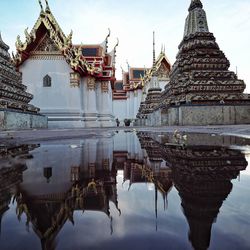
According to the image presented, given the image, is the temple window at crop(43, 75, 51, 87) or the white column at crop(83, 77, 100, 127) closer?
the temple window at crop(43, 75, 51, 87)

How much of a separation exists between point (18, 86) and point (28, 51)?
560 centimetres

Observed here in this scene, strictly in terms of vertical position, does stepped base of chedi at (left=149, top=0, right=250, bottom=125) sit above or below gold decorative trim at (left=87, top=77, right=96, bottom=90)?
below

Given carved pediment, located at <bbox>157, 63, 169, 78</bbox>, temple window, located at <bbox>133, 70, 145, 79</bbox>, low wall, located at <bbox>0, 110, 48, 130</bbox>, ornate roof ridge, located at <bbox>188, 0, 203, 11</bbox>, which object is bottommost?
low wall, located at <bbox>0, 110, 48, 130</bbox>

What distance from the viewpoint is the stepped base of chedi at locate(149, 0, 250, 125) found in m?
7.30

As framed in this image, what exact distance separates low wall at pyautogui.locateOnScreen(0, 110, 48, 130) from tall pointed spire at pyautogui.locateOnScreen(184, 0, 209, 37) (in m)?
6.69

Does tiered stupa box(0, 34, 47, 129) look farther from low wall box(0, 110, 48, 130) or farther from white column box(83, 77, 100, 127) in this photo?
white column box(83, 77, 100, 127)

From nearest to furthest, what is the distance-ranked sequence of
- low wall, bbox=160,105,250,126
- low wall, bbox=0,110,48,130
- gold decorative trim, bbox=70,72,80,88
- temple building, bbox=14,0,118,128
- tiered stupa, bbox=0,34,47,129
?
low wall, bbox=0,110,48,130, tiered stupa, bbox=0,34,47,129, low wall, bbox=160,105,250,126, temple building, bbox=14,0,118,128, gold decorative trim, bbox=70,72,80,88

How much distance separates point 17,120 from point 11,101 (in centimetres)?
58

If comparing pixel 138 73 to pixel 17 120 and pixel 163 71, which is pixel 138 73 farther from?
pixel 17 120

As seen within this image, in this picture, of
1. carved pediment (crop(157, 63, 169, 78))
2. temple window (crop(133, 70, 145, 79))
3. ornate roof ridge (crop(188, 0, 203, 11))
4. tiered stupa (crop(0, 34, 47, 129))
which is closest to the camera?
tiered stupa (crop(0, 34, 47, 129))

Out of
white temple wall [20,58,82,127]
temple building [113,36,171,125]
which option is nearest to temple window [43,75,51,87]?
white temple wall [20,58,82,127]

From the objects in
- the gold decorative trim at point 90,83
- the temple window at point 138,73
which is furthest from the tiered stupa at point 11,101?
the temple window at point 138,73

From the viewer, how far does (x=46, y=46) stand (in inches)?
526

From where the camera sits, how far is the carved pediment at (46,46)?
13260 mm
